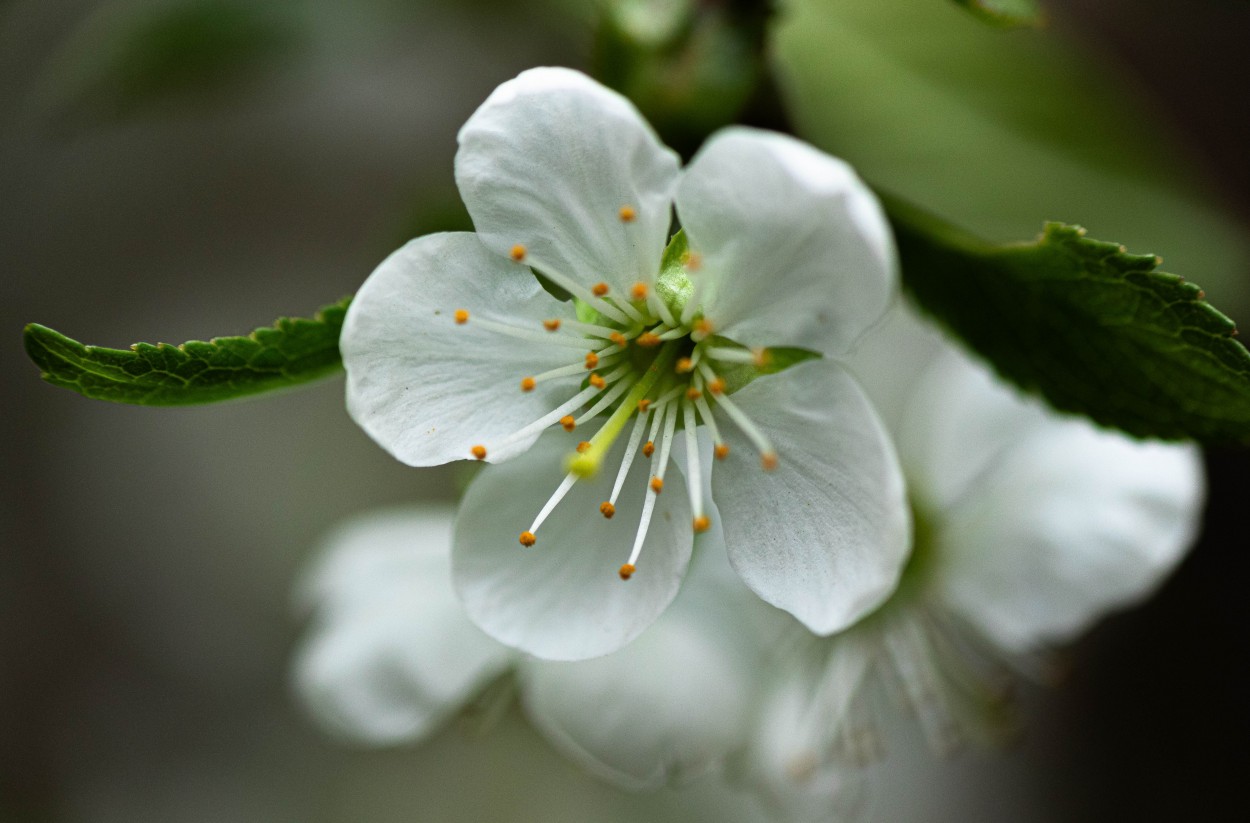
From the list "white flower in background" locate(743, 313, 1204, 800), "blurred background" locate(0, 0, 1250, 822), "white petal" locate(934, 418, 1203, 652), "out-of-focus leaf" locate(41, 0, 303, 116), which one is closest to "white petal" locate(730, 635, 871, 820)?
"white flower in background" locate(743, 313, 1204, 800)

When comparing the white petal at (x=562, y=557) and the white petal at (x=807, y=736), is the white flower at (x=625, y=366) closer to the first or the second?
the white petal at (x=562, y=557)

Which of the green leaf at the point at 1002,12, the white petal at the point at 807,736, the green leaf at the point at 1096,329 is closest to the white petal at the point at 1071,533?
the white petal at the point at 807,736

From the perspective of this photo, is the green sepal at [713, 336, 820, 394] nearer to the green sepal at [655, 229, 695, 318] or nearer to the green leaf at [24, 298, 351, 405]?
the green sepal at [655, 229, 695, 318]

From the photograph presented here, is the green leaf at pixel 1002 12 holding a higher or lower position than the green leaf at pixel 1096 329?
higher

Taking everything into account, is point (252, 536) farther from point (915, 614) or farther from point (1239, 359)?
point (1239, 359)

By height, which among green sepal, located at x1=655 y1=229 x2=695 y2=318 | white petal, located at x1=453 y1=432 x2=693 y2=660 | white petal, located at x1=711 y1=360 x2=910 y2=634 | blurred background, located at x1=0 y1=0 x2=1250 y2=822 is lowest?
blurred background, located at x1=0 y1=0 x2=1250 y2=822

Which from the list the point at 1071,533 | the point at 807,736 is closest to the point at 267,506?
the point at 807,736
